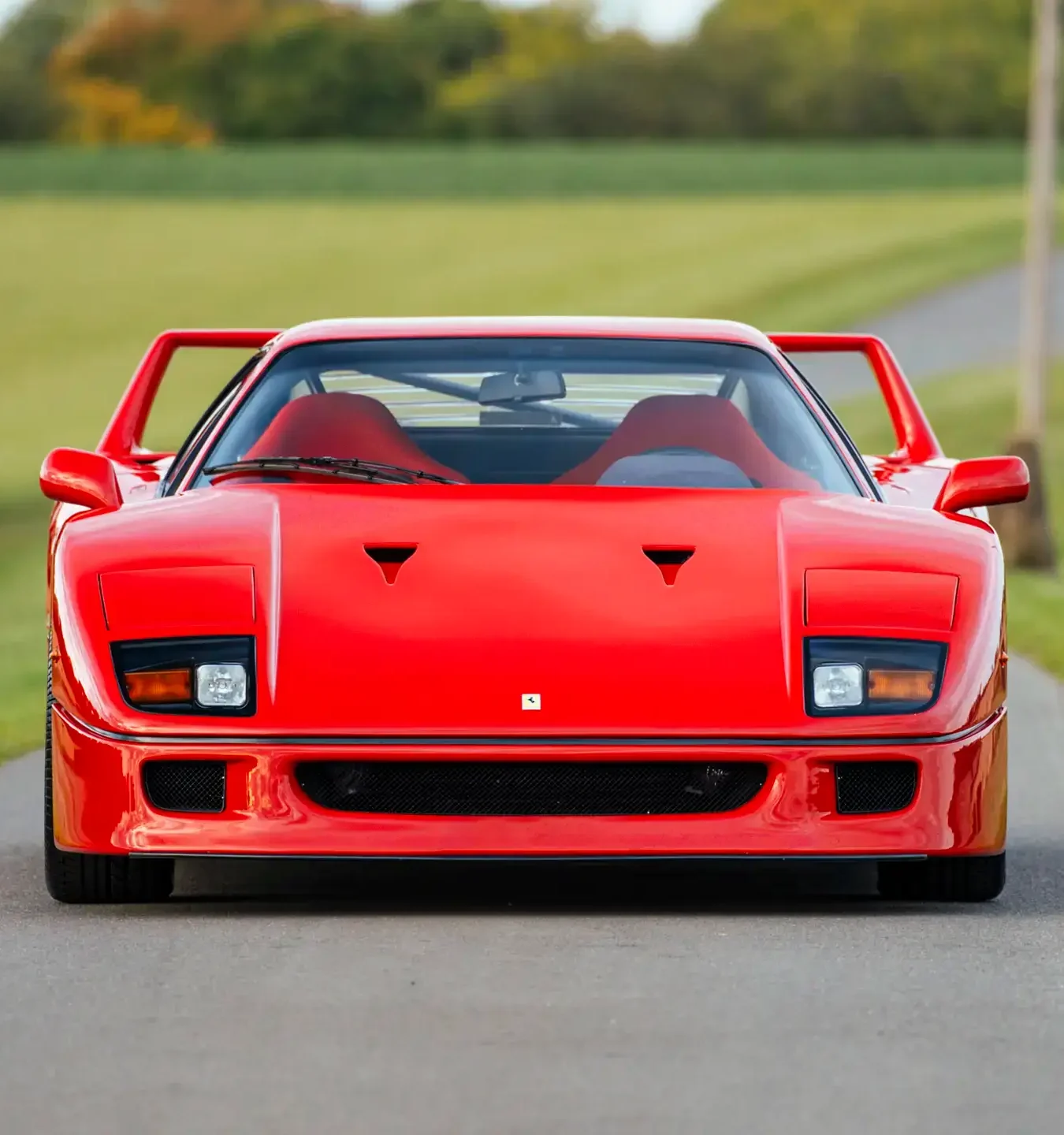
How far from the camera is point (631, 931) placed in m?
5.88

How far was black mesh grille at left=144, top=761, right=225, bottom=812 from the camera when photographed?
590 centimetres

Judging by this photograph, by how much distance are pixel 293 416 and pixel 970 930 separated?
7.25 feet

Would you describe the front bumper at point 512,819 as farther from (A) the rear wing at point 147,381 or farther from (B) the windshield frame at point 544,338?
(A) the rear wing at point 147,381

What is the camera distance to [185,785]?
5926 mm

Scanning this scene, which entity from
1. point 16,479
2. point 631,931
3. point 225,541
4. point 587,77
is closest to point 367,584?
point 225,541

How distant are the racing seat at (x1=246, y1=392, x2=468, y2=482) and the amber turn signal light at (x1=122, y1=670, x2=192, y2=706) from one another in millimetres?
1084

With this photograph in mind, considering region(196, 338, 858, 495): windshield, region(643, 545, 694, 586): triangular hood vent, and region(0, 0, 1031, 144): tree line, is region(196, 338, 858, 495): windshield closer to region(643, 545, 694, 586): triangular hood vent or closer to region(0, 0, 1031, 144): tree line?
region(643, 545, 694, 586): triangular hood vent

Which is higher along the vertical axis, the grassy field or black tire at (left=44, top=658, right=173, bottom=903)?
black tire at (left=44, top=658, right=173, bottom=903)

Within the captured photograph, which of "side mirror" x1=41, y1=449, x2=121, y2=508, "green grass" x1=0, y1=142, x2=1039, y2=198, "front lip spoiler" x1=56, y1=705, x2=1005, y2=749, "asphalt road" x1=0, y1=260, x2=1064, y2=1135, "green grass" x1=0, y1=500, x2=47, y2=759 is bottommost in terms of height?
"green grass" x1=0, y1=142, x2=1039, y2=198

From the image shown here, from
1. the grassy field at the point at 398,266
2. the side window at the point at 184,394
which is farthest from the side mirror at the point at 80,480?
the side window at the point at 184,394

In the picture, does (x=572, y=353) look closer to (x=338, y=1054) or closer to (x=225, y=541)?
(x=225, y=541)

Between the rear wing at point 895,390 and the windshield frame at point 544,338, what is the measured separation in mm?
505

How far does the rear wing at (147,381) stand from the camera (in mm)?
7809

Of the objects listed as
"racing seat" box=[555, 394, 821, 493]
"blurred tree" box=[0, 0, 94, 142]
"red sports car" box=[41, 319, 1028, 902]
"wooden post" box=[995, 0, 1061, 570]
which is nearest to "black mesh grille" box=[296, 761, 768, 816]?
"red sports car" box=[41, 319, 1028, 902]
